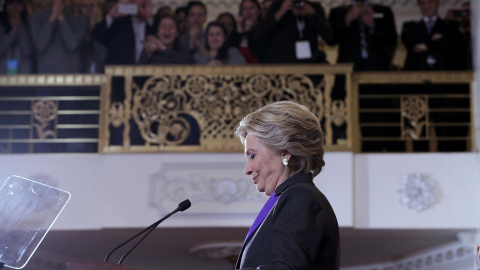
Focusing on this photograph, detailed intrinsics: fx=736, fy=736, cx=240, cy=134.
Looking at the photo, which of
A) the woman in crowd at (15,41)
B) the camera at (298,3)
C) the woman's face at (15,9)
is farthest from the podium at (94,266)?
the woman's face at (15,9)

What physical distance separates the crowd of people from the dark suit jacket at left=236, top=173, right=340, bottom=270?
5051 mm

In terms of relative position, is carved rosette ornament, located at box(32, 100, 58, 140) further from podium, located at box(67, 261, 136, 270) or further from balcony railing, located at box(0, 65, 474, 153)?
podium, located at box(67, 261, 136, 270)

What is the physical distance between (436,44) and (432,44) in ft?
0.14

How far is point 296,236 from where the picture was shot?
212 cm

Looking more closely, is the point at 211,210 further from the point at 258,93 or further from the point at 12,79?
the point at 12,79

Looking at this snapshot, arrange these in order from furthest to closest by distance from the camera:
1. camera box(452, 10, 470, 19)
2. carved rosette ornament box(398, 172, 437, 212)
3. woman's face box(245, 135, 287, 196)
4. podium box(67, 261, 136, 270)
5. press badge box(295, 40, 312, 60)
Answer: camera box(452, 10, 470, 19)
press badge box(295, 40, 312, 60)
carved rosette ornament box(398, 172, 437, 212)
woman's face box(245, 135, 287, 196)
podium box(67, 261, 136, 270)

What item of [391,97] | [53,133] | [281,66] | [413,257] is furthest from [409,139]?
[53,133]

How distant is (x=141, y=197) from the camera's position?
6.86m

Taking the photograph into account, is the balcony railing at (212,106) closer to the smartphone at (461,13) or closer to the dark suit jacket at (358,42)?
the dark suit jacket at (358,42)

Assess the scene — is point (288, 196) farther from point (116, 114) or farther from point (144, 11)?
point (144, 11)

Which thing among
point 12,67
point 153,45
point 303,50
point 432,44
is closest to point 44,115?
point 12,67

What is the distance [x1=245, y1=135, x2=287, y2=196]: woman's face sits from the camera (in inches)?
Result: 95.0

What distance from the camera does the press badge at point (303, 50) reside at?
719cm

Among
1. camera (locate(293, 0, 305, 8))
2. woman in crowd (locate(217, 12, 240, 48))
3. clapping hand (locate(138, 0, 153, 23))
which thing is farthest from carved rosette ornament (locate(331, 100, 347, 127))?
clapping hand (locate(138, 0, 153, 23))
